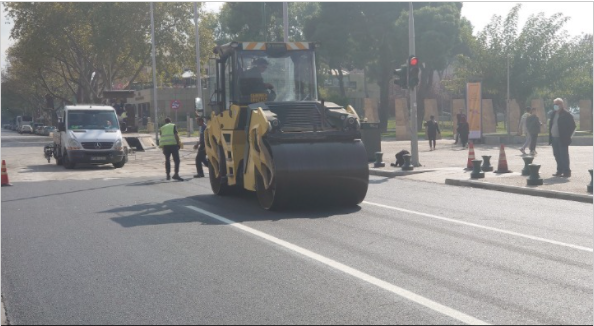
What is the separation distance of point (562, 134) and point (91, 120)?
17174 mm

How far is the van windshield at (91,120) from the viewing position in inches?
1168

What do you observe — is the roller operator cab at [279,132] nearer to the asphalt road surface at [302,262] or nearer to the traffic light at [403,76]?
the asphalt road surface at [302,262]

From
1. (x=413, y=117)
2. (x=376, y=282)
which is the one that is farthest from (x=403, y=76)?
(x=376, y=282)

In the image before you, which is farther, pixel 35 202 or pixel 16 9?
pixel 16 9

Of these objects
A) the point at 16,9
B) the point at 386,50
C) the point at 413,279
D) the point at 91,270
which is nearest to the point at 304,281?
the point at 413,279

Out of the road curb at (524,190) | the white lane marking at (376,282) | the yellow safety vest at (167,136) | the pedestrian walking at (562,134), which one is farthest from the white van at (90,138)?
the white lane marking at (376,282)

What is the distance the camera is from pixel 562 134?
62.3ft

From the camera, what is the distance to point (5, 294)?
317 inches

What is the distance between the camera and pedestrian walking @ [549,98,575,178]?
62.1 feet

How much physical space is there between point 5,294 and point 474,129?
1260 inches

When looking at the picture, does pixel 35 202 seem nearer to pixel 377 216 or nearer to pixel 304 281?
pixel 377 216

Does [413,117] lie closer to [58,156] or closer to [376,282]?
[58,156]

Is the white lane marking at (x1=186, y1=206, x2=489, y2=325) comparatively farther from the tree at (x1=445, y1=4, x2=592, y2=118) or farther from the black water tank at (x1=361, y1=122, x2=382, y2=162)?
the tree at (x1=445, y1=4, x2=592, y2=118)

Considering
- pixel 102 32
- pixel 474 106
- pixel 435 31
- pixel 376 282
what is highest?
pixel 102 32
